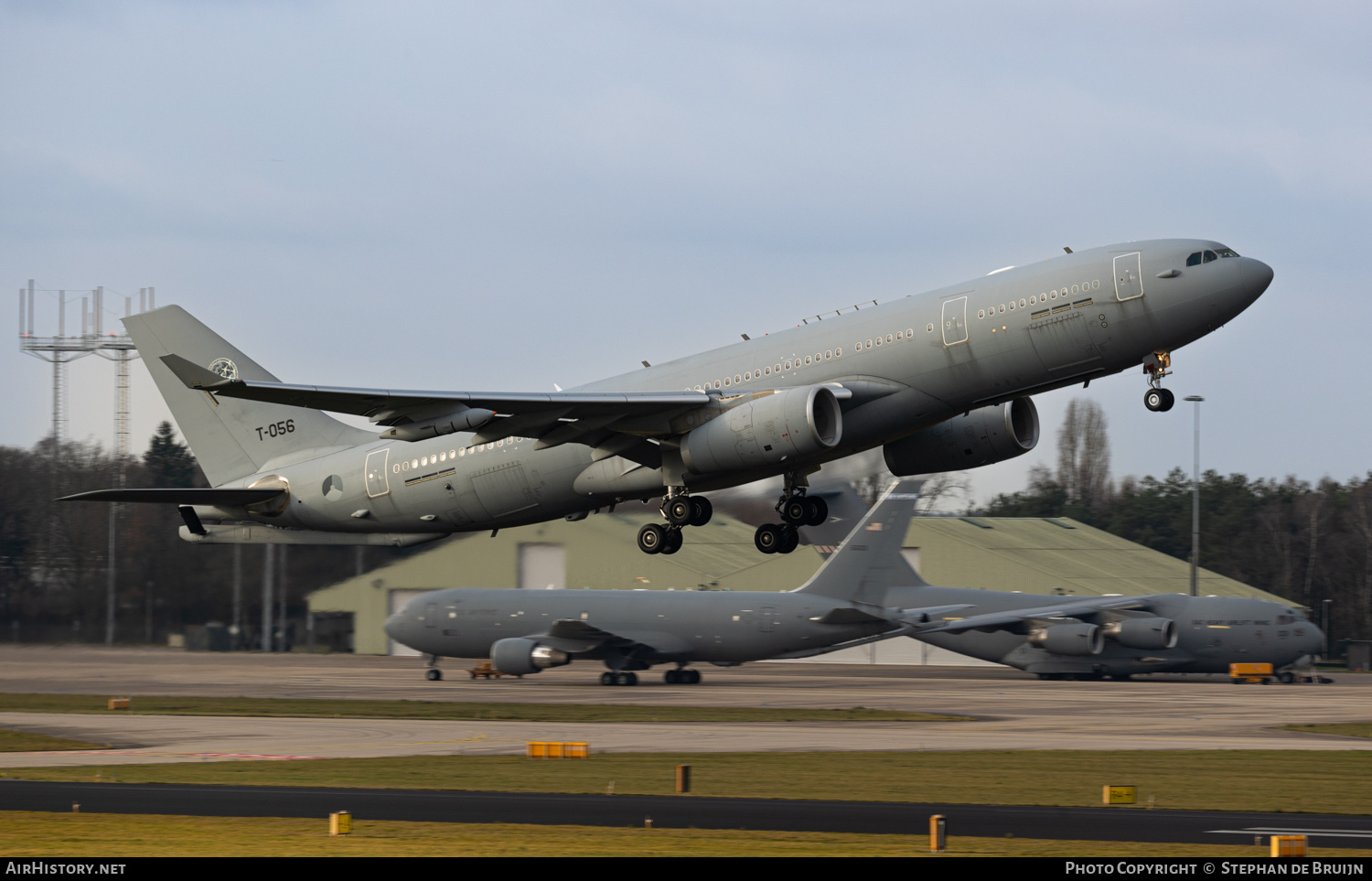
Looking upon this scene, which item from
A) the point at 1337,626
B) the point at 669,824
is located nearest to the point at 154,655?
the point at 669,824

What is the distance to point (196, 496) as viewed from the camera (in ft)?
122

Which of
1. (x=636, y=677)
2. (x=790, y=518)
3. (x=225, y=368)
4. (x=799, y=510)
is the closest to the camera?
(x=799, y=510)

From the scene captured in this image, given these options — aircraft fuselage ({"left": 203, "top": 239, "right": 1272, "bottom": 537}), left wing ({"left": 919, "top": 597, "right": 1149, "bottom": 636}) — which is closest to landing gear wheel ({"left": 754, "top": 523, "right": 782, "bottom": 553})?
aircraft fuselage ({"left": 203, "top": 239, "right": 1272, "bottom": 537})

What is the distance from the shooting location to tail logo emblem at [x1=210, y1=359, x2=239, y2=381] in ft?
131

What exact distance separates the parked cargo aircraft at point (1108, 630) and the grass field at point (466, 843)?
40.6 meters

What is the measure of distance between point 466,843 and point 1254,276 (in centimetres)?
1762

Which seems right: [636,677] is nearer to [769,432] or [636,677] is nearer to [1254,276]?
[769,432]

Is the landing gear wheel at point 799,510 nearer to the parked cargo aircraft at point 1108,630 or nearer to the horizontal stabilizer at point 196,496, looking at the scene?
the horizontal stabilizer at point 196,496

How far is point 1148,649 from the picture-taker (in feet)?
215

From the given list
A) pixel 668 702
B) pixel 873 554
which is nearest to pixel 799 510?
pixel 668 702

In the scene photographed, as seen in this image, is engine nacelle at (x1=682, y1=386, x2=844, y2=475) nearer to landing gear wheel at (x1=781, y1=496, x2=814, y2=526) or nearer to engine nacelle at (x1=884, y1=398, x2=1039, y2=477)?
landing gear wheel at (x1=781, y1=496, x2=814, y2=526)

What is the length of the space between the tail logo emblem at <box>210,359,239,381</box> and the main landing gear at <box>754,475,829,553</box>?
15.3 metres

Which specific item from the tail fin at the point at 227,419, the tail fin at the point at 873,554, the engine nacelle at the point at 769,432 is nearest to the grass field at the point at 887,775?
the engine nacelle at the point at 769,432
